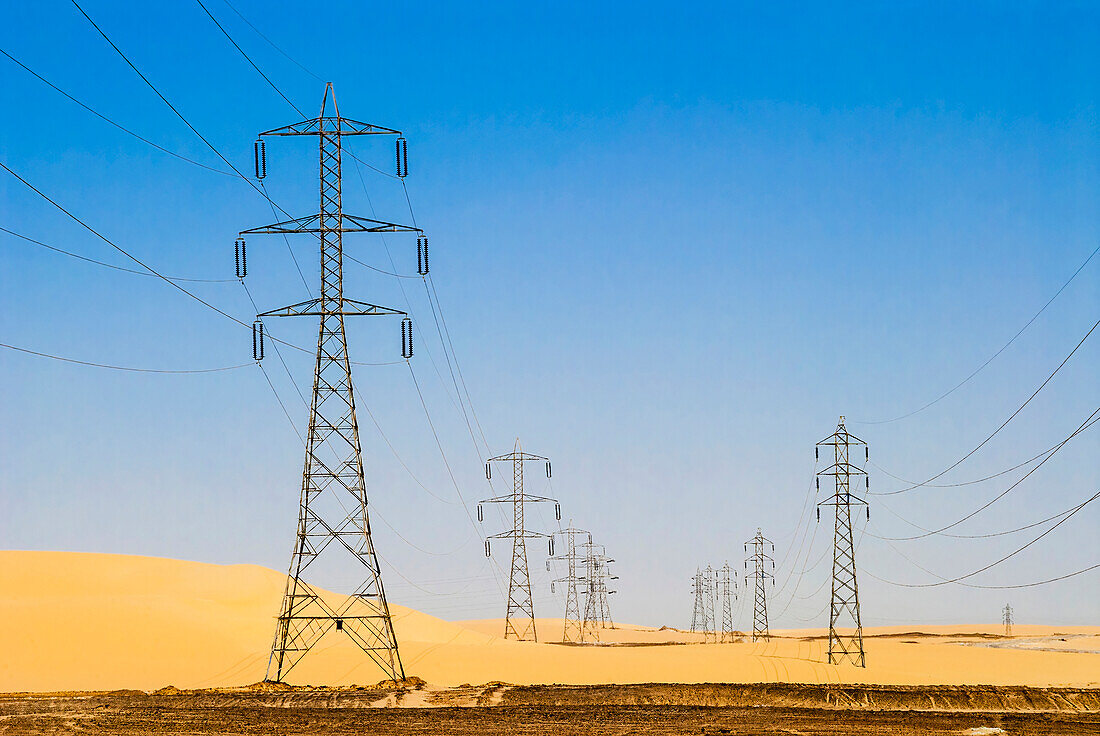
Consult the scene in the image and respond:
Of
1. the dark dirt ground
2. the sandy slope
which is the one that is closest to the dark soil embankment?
the dark dirt ground

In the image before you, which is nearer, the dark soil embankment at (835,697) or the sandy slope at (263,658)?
the dark soil embankment at (835,697)

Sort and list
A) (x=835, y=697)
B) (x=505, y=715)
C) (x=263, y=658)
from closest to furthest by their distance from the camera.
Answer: (x=505, y=715), (x=835, y=697), (x=263, y=658)

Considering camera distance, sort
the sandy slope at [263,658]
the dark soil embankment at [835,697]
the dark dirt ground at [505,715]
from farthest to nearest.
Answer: the sandy slope at [263,658] < the dark soil embankment at [835,697] < the dark dirt ground at [505,715]

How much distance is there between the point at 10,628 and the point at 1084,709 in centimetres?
5222

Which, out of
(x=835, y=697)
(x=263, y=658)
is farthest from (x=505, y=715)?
(x=263, y=658)

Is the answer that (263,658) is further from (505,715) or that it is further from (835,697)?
(835,697)

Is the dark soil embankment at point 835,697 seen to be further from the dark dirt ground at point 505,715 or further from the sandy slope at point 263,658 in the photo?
the sandy slope at point 263,658

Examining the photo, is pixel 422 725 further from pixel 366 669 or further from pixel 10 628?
pixel 10 628

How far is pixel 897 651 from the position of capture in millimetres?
83500

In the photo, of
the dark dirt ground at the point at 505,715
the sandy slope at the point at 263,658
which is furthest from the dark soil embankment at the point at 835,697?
the sandy slope at the point at 263,658

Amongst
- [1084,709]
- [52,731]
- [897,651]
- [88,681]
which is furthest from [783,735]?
[897,651]

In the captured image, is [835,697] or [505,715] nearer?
[505,715]

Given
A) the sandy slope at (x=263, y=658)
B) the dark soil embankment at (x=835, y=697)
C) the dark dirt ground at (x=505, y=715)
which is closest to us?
the dark dirt ground at (x=505, y=715)

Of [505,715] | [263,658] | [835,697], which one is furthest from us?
[263,658]
